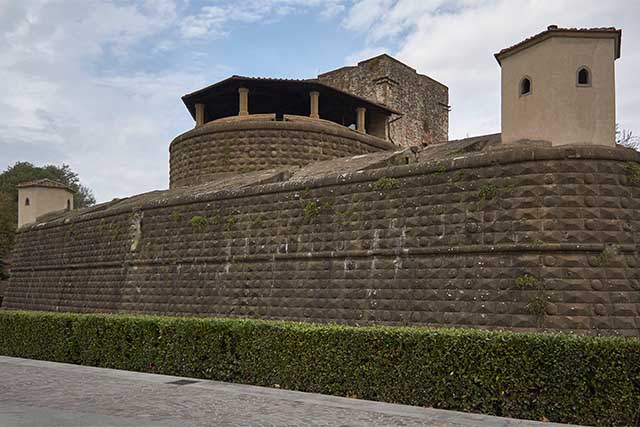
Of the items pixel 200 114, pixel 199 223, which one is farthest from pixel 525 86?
pixel 200 114

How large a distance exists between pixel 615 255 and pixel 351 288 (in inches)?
190

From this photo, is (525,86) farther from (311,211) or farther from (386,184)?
(311,211)

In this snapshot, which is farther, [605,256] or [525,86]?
[525,86]

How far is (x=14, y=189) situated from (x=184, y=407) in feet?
126

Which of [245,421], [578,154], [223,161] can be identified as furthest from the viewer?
[223,161]

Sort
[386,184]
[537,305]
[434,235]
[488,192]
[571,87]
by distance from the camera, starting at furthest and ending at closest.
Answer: [386,184] → [434,235] → [571,87] → [488,192] → [537,305]

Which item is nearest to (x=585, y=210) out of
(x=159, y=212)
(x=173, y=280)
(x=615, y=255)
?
(x=615, y=255)

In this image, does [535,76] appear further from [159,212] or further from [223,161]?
[223,161]

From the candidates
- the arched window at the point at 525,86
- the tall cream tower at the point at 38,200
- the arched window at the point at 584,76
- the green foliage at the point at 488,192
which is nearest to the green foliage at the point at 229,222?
the green foliage at the point at 488,192

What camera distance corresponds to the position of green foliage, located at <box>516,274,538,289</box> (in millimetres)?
10367

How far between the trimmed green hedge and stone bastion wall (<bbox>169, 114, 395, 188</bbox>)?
414 inches

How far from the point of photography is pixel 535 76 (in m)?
12.0

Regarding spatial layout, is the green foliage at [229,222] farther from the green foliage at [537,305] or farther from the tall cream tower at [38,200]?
the tall cream tower at [38,200]

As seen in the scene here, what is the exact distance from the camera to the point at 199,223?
1662 cm
